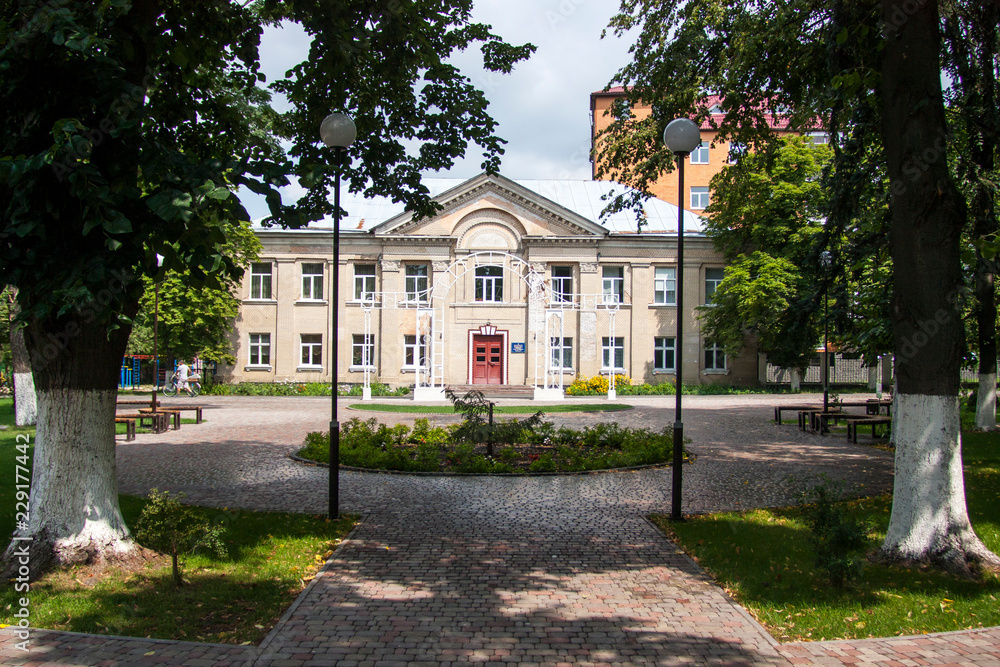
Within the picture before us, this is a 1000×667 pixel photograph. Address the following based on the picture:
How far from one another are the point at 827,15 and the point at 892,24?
2.95 meters

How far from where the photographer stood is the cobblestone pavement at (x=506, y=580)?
449cm

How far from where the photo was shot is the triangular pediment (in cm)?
3750

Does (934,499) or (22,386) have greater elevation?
(22,386)

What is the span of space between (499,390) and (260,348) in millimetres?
14307

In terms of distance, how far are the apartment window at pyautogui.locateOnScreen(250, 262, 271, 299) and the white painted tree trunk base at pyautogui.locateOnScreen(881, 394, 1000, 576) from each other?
36641mm

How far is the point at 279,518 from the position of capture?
321 inches

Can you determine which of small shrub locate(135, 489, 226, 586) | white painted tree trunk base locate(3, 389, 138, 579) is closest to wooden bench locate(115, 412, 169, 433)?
white painted tree trunk base locate(3, 389, 138, 579)

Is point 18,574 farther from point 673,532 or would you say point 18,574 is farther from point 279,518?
point 673,532

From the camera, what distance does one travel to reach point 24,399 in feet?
55.9

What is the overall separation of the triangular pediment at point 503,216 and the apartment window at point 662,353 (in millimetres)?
7242

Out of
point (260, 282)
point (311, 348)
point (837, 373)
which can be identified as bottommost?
point (837, 373)

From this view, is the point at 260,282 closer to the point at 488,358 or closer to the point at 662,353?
the point at 488,358

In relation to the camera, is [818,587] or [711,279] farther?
[711,279]

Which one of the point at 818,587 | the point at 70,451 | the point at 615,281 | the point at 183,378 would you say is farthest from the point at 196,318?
the point at 818,587
